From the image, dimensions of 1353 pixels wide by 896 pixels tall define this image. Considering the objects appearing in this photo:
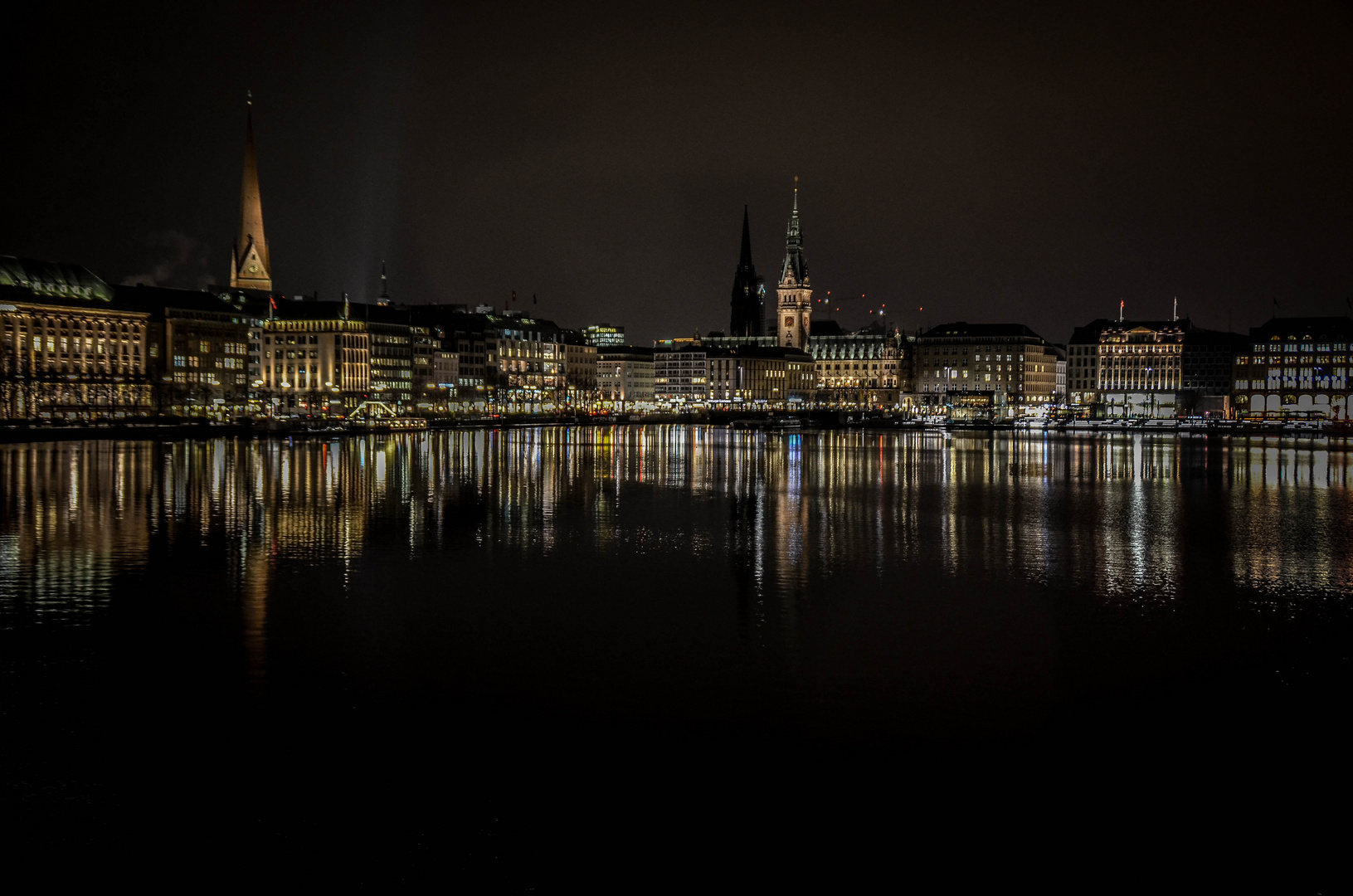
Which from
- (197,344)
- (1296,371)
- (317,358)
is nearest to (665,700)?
(197,344)

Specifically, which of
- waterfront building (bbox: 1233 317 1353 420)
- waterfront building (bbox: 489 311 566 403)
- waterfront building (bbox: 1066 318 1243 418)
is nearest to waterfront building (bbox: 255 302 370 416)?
waterfront building (bbox: 489 311 566 403)

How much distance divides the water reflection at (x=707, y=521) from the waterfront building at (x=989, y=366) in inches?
4970

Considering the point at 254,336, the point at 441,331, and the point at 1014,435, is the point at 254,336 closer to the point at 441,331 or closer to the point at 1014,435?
the point at 441,331

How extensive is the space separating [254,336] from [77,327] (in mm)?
28745

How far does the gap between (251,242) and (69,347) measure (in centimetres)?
4372

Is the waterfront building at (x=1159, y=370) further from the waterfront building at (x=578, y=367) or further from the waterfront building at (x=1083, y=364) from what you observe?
the waterfront building at (x=578, y=367)

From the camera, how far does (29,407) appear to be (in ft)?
336

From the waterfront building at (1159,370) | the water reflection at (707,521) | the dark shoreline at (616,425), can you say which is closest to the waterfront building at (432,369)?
the dark shoreline at (616,425)

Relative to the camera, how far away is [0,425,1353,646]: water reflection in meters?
23.5

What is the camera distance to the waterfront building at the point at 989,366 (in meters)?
189

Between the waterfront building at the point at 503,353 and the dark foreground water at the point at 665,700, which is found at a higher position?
the waterfront building at the point at 503,353

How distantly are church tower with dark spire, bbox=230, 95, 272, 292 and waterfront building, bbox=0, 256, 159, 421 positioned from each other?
29926 millimetres

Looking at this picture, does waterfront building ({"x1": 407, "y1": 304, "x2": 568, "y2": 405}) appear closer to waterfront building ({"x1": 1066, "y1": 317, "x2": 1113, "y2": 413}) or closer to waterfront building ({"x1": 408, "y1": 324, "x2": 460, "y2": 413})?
waterfront building ({"x1": 408, "y1": 324, "x2": 460, "y2": 413})

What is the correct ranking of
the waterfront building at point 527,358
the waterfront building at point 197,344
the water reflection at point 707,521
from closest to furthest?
1. the water reflection at point 707,521
2. the waterfront building at point 197,344
3. the waterfront building at point 527,358
